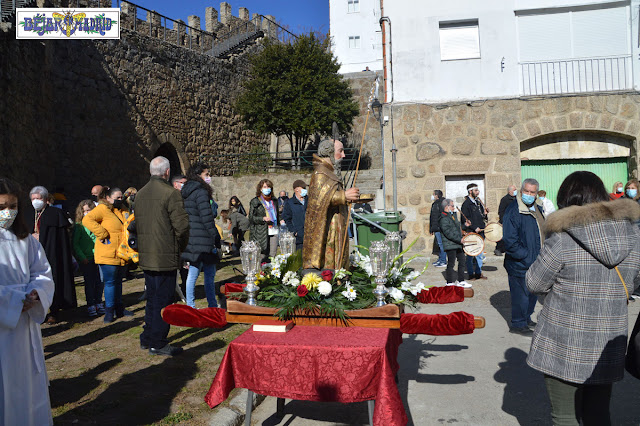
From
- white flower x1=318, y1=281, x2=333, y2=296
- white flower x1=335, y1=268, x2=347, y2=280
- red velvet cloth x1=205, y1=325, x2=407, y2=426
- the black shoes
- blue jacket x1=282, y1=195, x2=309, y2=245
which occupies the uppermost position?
blue jacket x1=282, y1=195, x2=309, y2=245

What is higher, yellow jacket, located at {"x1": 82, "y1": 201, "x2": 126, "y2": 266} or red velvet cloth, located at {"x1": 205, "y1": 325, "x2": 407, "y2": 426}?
yellow jacket, located at {"x1": 82, "y1": 201, "x2": 126, "y2": 266}

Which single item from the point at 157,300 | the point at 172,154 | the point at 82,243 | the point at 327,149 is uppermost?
the point at 172,154

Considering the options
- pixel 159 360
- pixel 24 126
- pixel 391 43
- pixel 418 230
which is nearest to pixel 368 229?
pixel 418 230

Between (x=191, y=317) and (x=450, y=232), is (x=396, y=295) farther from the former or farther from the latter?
(x=450, y=232)

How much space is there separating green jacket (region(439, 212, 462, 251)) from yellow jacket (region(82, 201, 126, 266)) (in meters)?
5.02

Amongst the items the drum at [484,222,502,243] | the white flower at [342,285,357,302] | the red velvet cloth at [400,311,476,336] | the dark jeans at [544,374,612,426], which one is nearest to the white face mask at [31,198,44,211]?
the white flower at [342,285,357,302]

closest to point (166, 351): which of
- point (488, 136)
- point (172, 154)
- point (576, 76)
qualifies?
point (488, 136)

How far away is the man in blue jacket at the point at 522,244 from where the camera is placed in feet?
19.2

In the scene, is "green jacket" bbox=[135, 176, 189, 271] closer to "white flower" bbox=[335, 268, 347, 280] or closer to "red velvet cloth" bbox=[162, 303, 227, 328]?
"red velvet cloth" bbox=[162, 303, 227, 328]

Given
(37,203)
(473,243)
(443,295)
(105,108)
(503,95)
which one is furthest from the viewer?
(105,108)

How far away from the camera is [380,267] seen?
323 centimetres

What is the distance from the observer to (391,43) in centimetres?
1223

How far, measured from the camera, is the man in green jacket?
4996mm

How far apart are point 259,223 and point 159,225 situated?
3849 millimetres
